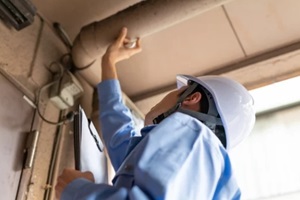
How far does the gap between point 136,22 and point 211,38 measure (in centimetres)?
40

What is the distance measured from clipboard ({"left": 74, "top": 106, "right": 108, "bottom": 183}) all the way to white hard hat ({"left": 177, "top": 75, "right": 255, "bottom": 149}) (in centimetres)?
38

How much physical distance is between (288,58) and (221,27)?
0.34m

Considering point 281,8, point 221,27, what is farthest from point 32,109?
point 281,8

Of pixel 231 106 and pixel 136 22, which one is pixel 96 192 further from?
pixel 136 22

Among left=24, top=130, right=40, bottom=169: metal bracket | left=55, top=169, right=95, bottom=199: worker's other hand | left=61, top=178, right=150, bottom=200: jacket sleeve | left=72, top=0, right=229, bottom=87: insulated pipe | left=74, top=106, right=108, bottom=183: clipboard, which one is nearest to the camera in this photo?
left=61, top=178, right=150, bottom=200: jacket sleeve

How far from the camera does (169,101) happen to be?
1.35 metres

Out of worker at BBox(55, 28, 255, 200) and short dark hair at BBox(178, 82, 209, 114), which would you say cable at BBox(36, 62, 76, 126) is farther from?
short dark hair at BBox(178, 82, 209, 114)

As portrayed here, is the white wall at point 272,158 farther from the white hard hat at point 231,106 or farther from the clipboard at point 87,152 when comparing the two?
the clipboard at point 87,152

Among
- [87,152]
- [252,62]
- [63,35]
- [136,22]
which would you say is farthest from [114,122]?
[252,62]

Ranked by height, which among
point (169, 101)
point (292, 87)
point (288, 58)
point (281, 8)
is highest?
point (169, 101)

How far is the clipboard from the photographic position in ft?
3.83

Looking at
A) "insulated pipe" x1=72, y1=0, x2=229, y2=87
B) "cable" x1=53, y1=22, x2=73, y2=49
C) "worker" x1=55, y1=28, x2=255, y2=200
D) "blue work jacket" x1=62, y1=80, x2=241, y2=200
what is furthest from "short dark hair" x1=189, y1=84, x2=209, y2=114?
"cable" x1=53, y1=22, x2=73, y2=49

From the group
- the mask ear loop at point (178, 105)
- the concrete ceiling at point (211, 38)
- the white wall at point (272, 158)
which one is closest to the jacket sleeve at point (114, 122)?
the mask ear loop at point (178, 105)

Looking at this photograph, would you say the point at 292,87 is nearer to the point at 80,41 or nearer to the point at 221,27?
the point at 221,27
